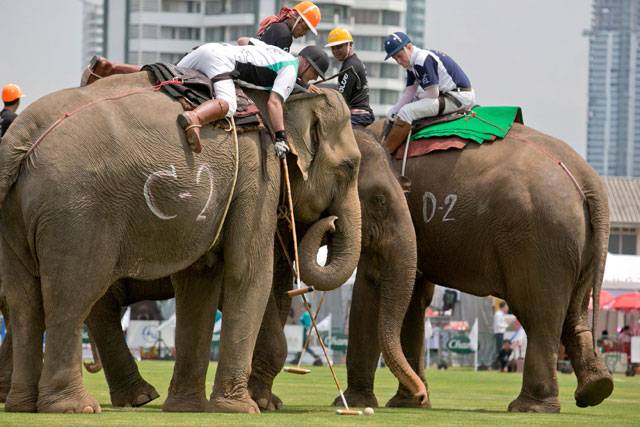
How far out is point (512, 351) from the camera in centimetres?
4462

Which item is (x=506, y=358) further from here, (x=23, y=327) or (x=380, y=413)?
(x=23, y=327)

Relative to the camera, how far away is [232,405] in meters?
16.1

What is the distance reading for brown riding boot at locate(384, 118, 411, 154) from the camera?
19.8 m

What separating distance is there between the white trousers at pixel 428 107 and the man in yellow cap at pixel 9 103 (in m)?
4.29

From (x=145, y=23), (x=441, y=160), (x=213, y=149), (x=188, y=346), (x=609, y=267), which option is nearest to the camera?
(x=213, y=149)

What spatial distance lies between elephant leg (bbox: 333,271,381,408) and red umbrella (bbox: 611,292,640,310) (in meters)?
28.4

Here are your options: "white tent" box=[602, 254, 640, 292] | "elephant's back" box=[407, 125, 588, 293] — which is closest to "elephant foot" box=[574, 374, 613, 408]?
"elephant's back" box=[407, 125, 588, 293]

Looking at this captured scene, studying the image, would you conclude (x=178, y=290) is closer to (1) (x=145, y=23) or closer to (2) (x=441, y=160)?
(2) (x=441, y=160)

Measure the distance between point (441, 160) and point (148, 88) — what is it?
4.68 m

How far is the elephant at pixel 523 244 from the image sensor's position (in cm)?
1889

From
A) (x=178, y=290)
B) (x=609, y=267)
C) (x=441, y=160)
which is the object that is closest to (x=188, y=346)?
(x=178, y=290)

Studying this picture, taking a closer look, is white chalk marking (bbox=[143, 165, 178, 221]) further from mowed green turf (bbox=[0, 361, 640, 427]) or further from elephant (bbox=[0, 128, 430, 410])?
elephant (bbox=[0, 128, 430, 410])

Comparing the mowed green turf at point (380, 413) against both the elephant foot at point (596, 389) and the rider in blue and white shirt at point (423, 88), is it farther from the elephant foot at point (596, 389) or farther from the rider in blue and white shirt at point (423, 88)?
the rider in blue and white shirt at point (423, 88)

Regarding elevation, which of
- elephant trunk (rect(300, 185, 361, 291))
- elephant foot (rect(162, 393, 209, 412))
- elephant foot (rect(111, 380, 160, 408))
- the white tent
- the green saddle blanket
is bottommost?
the white tent
